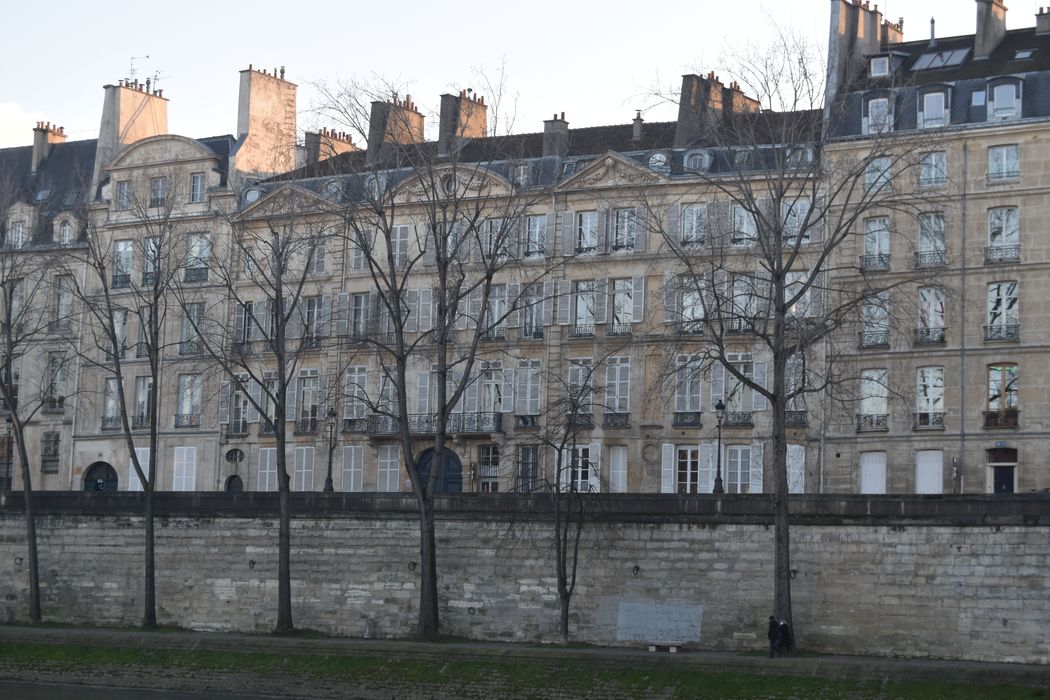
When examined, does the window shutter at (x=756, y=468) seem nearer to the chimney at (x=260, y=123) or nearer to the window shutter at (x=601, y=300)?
the window shutter at (x=601, y=300)

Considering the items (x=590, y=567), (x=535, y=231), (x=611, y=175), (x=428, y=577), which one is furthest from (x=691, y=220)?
(x=428, y=577)

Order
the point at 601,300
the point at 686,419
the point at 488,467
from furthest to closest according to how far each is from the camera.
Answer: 1. the point at 488,467
2. the point at 601,300
3. the point at 686,419

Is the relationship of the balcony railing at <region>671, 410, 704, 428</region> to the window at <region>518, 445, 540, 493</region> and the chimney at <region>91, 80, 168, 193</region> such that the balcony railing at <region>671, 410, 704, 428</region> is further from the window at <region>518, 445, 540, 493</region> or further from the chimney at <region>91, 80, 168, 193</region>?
the chimney at <region>91, 80, 168, 193</region>

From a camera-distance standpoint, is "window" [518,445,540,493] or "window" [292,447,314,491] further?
"window" [292,447,314,491]

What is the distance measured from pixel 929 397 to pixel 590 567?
1114 centimetres

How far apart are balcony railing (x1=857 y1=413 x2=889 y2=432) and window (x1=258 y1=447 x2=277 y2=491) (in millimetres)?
18281

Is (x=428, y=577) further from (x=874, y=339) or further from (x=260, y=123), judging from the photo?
(x=260, y=123)

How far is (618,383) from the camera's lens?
5328 centimetres

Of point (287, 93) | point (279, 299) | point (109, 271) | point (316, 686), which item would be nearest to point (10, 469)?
point (109, 271)

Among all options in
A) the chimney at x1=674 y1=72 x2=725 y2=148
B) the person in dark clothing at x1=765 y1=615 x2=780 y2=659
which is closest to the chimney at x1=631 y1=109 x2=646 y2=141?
the chimney at x1=674 y1=72 x2=725 y2=148

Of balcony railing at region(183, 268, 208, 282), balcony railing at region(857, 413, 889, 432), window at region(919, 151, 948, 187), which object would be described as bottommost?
balcony railing at region(857, 413, 889, 432)

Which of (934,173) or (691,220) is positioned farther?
(691,220)

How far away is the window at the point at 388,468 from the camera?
55.8 m

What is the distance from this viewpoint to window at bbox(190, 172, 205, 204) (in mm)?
61000
